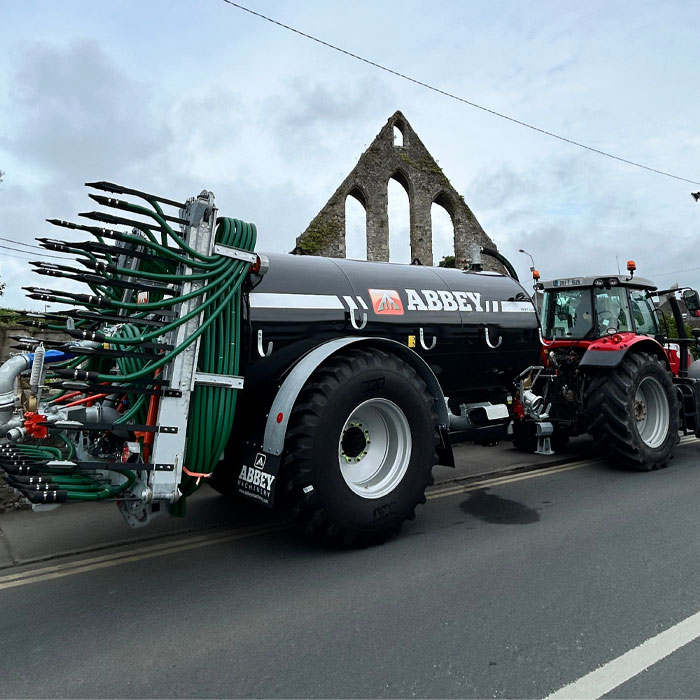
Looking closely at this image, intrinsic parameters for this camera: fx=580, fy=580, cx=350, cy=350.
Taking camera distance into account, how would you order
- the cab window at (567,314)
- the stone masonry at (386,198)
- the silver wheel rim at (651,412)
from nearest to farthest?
1. the silver wheel rim at (651,412)
2. the cab window at (567,314)
3. the stone masonry at (386,198)

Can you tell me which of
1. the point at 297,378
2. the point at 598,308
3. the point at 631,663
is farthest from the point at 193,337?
the point at 598,308

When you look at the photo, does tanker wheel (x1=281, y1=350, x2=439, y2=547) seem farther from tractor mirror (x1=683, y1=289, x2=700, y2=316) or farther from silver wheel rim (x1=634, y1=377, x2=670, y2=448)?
tractor mirror (x1=683, y1=289, x2=700, y2=316)

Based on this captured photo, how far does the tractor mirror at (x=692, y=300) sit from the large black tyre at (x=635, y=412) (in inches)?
36.4

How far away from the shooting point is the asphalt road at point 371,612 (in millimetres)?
2730

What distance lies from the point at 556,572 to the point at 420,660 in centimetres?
146

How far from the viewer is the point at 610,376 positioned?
6.78m

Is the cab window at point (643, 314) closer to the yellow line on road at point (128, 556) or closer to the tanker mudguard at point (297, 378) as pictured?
the tanker mudguard at point (297, 378)

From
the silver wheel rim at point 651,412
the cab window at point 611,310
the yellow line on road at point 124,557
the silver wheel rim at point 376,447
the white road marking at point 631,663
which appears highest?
the cab window at point 611,310

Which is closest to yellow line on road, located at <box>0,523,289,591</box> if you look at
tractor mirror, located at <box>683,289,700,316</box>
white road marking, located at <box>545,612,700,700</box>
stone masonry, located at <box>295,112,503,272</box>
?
white road marking, located at <box>545,612,700,700</box>

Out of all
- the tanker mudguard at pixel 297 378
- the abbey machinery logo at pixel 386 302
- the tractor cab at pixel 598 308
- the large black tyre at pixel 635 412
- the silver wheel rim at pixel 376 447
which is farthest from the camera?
the tractor cab at pixel 598 308

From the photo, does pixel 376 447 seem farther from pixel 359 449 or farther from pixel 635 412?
pixel 635 412

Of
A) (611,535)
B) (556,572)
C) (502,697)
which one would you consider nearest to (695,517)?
(611,535)

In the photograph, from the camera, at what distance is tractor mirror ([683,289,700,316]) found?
7.47m

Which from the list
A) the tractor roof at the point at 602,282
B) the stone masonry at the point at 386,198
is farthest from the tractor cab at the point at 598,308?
the stone masonry at the point at 386,198
